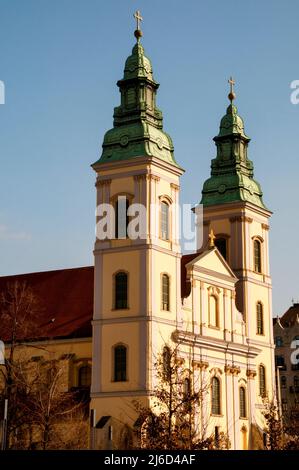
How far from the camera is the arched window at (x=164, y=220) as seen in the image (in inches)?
2077

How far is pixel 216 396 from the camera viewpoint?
186 feet

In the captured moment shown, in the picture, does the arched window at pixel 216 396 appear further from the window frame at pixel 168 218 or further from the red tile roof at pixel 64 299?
the window frame at pixel 168 218

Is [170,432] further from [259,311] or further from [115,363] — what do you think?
[259,311]

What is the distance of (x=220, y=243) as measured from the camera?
6338cm

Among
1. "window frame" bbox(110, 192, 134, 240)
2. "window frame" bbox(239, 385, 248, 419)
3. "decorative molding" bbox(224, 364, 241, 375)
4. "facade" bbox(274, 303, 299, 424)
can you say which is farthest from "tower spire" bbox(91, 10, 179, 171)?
"facade" bbox(274, 303, 299, 424)

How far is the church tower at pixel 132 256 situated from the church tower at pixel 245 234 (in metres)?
9.64

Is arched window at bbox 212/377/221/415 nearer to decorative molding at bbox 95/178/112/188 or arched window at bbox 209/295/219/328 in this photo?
arched window at bbox 209/295/219/328

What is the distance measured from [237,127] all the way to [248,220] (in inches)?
290

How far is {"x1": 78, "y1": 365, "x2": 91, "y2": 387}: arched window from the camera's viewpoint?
5453 centimetres

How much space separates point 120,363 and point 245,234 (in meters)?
16.4

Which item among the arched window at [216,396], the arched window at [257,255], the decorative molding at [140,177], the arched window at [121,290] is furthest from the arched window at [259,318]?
the decorative molding at [140,177]

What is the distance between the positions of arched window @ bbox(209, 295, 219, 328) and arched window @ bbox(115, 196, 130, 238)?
872 cm

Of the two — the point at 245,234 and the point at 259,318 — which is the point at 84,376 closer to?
the point at 259,318
